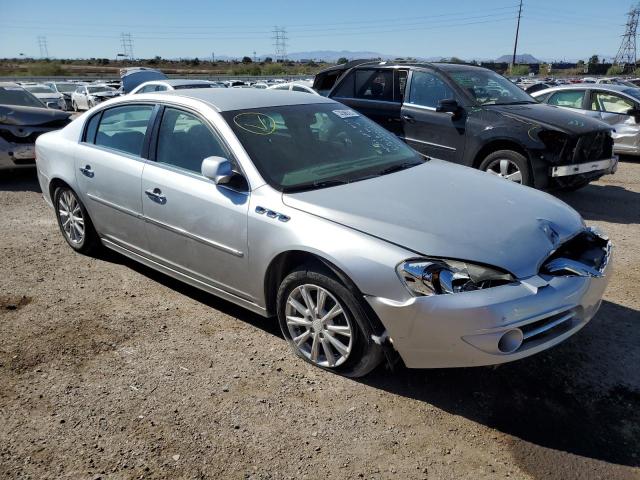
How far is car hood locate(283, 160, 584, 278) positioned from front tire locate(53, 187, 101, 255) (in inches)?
99.9

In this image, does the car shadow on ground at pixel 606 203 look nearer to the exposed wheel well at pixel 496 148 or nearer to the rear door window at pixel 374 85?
the exposed wheel well at pixel 496 148

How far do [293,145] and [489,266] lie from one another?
1620mm

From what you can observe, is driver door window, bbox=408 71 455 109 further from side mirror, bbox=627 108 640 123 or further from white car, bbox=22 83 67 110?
white car, bbox=22 83 67 110

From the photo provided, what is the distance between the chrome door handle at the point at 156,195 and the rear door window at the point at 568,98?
910cm

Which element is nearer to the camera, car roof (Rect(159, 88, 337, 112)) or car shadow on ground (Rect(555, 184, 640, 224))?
car roof (Rect(159, 88, 337, 112))

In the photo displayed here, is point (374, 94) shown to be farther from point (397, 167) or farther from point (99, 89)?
point (99, 89)

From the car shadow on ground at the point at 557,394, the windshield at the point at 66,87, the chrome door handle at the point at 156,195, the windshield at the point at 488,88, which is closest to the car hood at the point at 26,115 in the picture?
the chrome door handle at the point at 156,195

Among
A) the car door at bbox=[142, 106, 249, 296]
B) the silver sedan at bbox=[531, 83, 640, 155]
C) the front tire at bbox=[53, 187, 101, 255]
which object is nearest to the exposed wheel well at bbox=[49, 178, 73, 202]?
the front tire at bbox=[53, 187, 101, 255]

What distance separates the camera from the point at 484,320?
2.56 m

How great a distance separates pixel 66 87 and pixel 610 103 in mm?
27167

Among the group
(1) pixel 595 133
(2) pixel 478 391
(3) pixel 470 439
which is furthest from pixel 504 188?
(1) pixel 595 133

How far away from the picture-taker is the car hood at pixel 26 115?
8281mm

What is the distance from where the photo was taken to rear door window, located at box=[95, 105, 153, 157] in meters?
4.14

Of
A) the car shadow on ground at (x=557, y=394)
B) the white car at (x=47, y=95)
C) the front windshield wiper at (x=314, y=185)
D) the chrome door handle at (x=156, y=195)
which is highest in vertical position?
the front windshield wiper at (x=314, y=185)
